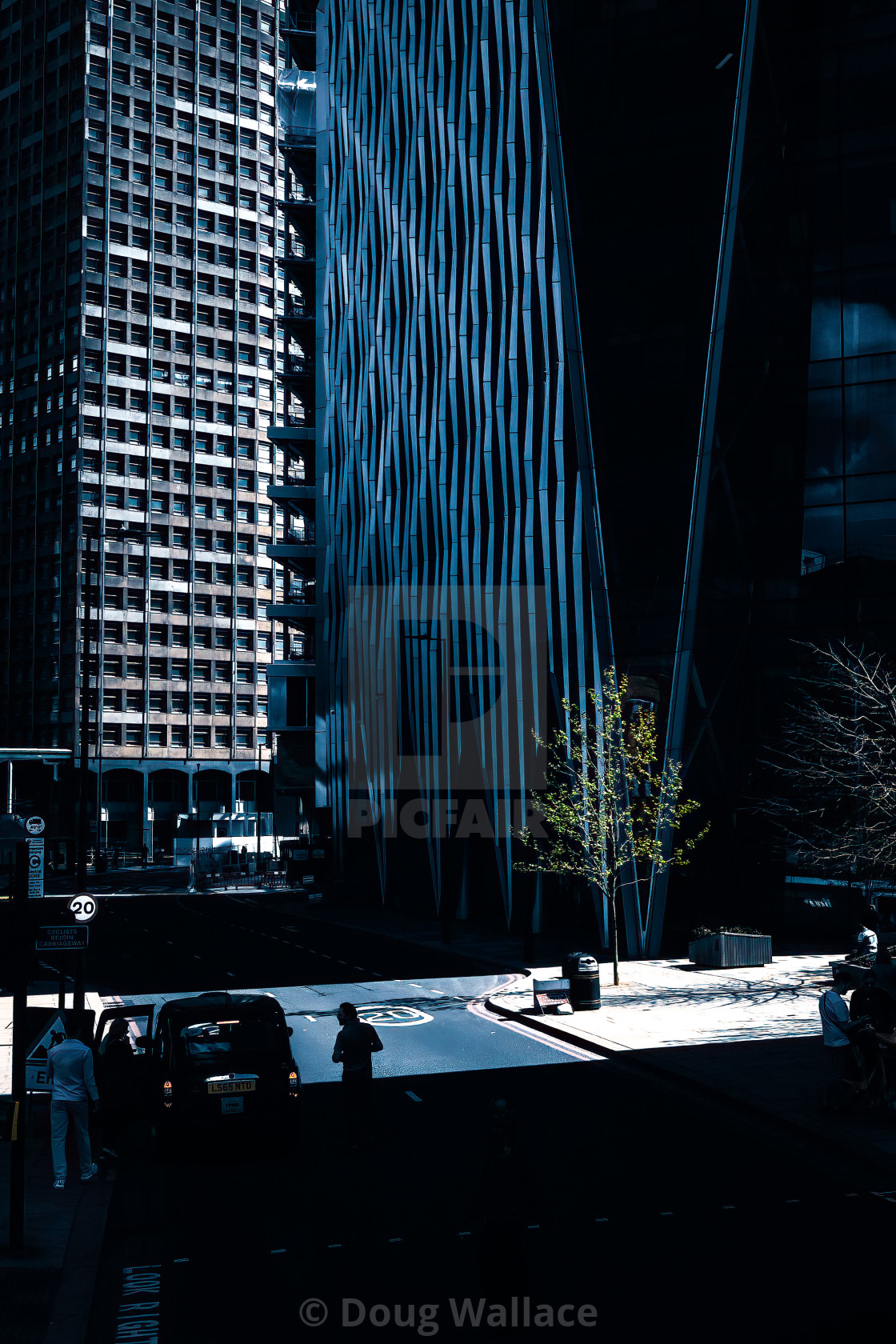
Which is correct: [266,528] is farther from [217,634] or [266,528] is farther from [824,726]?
[824,726]

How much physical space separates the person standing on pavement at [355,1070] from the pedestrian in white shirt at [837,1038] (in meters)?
5.39

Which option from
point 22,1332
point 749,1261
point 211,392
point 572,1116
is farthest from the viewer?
point 211,392

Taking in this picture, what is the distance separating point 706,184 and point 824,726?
15356 millimetres

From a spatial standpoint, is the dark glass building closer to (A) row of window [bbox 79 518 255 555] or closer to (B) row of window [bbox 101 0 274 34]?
(A) row of window [bbox 79 518 255 555]

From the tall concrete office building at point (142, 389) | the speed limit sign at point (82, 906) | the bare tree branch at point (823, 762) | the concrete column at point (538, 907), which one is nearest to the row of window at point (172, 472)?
the tall concrete office building at point (142, 389)

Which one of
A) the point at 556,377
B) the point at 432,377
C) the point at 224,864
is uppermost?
the point at 432,377

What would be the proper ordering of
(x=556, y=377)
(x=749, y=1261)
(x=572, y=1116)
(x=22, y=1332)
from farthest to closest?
(x=556, y=377) → (x=572, y=1116) → (x=749, y=1261) → (x=22, y=1332)

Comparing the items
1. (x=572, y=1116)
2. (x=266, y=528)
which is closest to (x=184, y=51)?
(x=266, y=528)

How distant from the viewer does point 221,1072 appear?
47.1 feet

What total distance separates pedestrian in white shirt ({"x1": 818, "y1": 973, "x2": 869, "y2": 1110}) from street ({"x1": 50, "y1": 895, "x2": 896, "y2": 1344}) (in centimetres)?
108

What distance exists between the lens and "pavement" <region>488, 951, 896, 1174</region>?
15.4 m

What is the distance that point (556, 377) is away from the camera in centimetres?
4072

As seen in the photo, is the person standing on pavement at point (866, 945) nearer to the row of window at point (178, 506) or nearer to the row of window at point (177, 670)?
the row of window at point (177, 670)

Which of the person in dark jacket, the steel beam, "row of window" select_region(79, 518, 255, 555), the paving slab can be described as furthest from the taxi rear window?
"row of window" select_region(79, 518, 255, 555)
